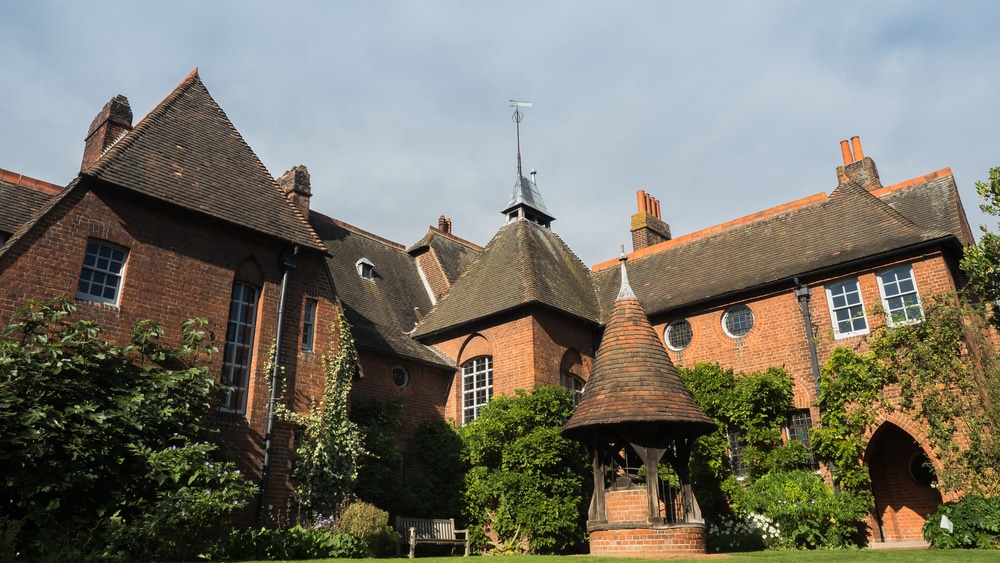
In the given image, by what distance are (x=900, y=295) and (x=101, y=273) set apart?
58.6ft

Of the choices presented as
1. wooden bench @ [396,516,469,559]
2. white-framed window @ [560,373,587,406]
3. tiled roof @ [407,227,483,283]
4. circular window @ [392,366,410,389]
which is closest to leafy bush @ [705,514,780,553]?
white-framed window @ [560,373,587,406]

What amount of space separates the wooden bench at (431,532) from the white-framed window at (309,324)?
4606 mm

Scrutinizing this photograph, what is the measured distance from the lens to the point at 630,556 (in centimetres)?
1219

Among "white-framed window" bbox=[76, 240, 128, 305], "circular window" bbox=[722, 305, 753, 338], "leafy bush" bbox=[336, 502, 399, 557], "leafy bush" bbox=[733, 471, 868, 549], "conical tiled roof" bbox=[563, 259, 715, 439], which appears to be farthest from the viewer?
"circular window" bbox=[722, 305, 753, 338]

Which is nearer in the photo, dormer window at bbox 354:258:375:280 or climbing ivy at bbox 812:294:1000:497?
climbing ivy at bbox 812:294:1000:497

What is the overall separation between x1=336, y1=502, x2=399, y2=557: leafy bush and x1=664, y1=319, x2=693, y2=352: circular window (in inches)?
411

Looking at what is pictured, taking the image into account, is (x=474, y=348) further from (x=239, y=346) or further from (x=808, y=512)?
(x=808, y=512)

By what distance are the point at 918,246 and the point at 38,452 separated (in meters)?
18.4

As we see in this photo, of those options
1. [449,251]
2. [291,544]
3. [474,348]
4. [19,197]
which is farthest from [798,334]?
[19,197]

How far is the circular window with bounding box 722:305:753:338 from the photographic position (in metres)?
19.9

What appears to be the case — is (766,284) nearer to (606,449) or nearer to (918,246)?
(918,246)

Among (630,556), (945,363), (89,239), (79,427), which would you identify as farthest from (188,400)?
(945,363)

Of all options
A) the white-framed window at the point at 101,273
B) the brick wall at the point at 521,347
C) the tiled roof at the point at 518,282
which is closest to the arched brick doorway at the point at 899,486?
the brick wall at the point at 521,347

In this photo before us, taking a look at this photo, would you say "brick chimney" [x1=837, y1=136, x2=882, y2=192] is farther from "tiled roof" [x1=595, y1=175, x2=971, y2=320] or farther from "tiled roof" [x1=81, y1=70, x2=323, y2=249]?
"tiled roof" [x1=81, y1=70, x2=323, y2=249]
